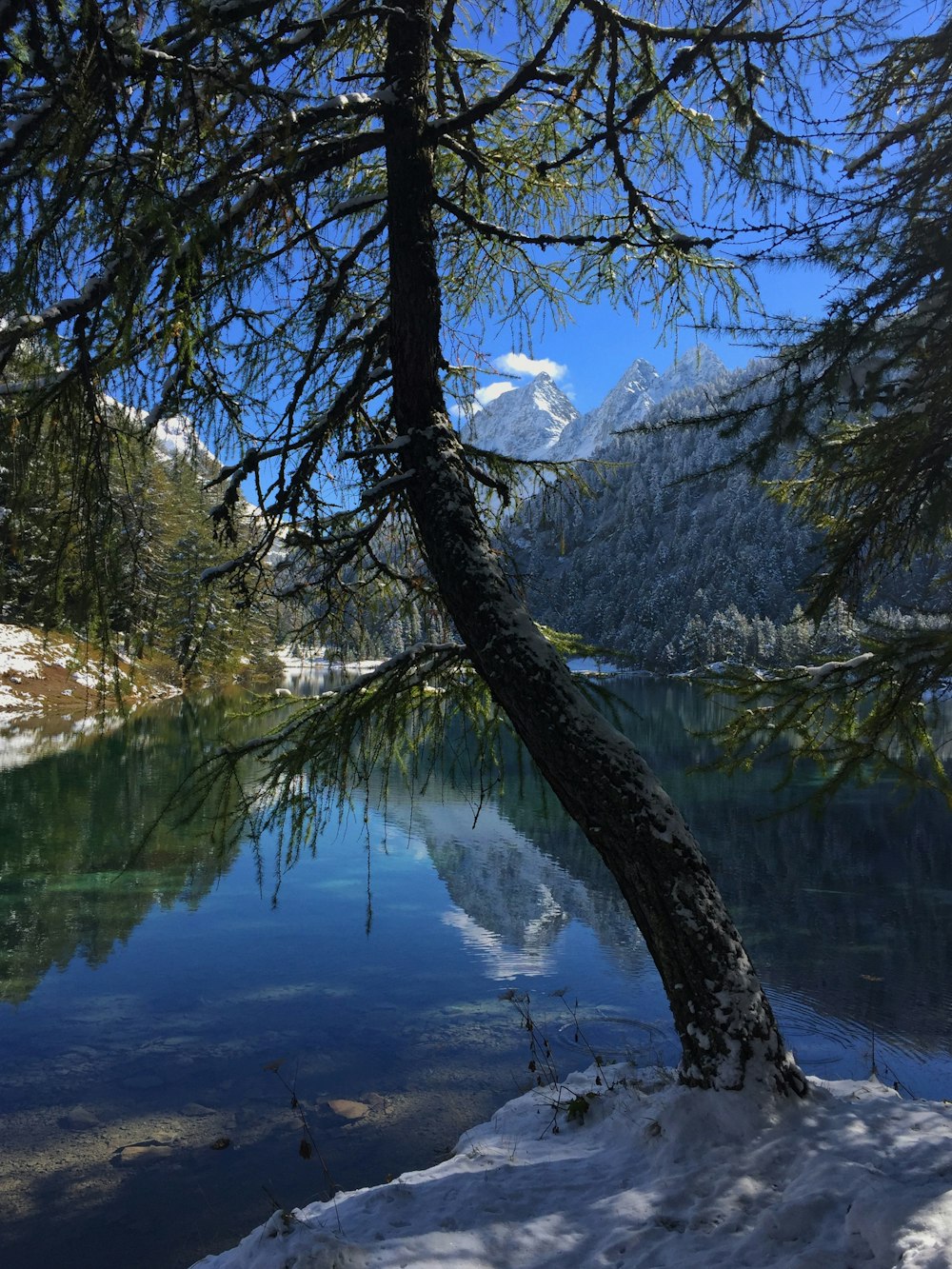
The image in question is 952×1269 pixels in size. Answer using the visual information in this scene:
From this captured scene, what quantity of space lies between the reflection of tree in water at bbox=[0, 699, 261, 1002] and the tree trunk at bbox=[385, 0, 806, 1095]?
4.74 feet

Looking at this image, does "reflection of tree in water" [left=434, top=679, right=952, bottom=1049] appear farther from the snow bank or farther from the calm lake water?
the snow bank

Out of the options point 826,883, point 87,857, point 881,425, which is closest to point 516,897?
point 826,883

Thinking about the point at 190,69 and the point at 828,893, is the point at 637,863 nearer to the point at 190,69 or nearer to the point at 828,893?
the point at 190,69

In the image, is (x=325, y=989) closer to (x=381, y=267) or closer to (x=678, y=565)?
(x=381, y=267)

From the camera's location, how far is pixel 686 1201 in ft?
8.29

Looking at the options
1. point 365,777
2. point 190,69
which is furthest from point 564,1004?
point 190,69

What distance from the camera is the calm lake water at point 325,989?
525 centimetres

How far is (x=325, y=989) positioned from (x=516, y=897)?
399cm

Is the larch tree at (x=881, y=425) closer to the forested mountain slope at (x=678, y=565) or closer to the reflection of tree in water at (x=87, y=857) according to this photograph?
the reflection of tree in water at (x=87, y=857)

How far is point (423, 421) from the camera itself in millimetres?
3436

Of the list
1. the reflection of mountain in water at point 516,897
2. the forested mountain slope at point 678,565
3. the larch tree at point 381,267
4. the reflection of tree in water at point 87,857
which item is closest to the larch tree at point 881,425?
the larch tree at point 381,267

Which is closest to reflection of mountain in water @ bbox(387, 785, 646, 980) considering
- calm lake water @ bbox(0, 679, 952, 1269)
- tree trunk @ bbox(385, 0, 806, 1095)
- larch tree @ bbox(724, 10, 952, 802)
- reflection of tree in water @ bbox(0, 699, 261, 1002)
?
calm lake water @ bbox(0, 679, 952, 1269)

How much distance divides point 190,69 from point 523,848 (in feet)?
44.9

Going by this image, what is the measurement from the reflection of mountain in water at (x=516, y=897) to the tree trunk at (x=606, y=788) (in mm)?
6381
